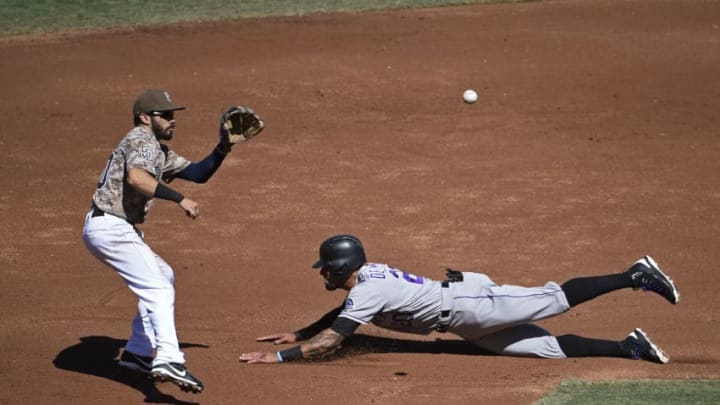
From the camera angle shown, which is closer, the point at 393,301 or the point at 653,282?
the point at 393,301

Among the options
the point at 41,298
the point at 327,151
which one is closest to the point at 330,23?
the point at 327,151

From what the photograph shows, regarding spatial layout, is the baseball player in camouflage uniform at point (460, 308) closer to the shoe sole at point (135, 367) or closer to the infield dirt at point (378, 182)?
the infield dirt at point (378, 182)

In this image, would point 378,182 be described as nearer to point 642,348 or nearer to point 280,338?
point 280,338

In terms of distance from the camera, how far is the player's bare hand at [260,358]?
29.1 feet

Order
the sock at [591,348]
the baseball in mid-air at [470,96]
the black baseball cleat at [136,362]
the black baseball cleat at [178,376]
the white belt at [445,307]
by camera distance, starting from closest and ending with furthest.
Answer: the black baseball cleat at [178,376]
the black baseball cleat at [136,362]
the white belt at [445,307]
the sock at [591,348]
the baseball in mid-air at [470,96]

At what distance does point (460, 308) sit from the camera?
8.97 metres

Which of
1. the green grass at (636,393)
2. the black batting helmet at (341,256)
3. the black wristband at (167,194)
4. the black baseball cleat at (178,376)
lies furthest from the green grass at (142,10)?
the black baseball cleat at (178,376)

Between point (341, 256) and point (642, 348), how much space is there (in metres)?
2.51

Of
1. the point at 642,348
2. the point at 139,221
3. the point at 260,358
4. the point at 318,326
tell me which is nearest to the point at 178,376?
the point at 260,358

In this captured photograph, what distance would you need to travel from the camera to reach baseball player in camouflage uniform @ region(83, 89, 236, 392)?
26.7ft

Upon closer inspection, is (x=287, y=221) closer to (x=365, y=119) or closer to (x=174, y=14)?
(x=365, y=119)

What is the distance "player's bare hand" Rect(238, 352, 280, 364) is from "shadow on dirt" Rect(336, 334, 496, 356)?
0.69 m

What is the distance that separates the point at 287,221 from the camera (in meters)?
12.7

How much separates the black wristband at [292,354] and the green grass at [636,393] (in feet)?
6.13
